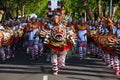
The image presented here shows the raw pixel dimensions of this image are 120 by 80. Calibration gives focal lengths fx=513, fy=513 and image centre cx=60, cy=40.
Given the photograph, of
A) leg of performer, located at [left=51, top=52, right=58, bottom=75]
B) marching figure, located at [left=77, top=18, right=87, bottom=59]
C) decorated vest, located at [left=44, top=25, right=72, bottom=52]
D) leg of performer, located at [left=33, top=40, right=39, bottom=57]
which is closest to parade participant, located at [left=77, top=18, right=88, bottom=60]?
marching figure, located at [left=77, top=18, right=87, bottom=59]

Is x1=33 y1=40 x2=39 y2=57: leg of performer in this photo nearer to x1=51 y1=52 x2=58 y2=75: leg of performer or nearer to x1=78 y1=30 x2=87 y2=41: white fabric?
x1=78 y1=30 x2=87 y2=41: white fabric

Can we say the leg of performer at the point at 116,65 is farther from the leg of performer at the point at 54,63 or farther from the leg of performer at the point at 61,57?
the leg of performer at the point at 54,63

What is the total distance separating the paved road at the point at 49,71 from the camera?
658 inches

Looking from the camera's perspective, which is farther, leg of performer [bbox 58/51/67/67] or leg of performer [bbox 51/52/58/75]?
leg of performer [bbox 58/51/67/67]

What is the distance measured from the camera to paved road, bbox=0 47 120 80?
16.7 meters

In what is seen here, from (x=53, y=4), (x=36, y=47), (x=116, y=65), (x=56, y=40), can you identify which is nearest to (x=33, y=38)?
(x=36, y=47)

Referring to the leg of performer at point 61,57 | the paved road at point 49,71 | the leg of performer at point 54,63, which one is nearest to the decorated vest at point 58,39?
the leg of performer at point 54,63

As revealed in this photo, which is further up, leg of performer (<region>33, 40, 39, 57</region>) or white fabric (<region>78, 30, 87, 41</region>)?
white fabric (<region>78, 30, 87, 41</region>)

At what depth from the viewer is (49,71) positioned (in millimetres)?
18312

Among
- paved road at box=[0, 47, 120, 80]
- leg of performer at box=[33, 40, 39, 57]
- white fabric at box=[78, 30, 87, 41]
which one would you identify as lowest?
paved road at box=[0, 47, 120, 80]

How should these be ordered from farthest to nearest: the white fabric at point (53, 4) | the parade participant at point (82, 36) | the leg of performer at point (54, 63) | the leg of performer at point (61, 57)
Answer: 1. the white fabric at point (53, 4)
2. the parade participant at point (82, 36)
3. the leg of performer at point (61, 57)
4. the leg of performer at point (54, 63)

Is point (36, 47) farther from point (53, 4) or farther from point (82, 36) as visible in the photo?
point (53, 4)

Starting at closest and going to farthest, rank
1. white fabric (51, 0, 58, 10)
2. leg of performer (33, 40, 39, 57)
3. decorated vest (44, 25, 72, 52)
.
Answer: decorated vest (44, 25, 72, 52)
leg of performer (33, 40, 39, 57)
white fabric (51, 0, 58, 10)

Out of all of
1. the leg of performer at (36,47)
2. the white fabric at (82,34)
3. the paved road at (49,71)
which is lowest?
the paved road at (49,71)
